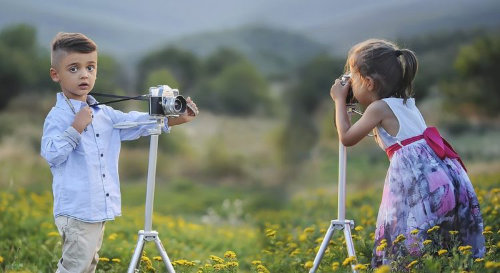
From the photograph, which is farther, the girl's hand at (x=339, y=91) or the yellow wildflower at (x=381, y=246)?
the girl's hand at (x=339, y=91)

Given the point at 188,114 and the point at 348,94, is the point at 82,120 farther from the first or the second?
the point at 348,94

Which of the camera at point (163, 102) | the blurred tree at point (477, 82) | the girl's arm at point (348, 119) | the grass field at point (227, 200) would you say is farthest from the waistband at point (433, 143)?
the blurred tree at point (477, 82)

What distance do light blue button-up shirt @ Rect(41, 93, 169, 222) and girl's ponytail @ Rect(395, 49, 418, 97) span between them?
1.29 meters

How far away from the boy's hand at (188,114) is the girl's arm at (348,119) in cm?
74

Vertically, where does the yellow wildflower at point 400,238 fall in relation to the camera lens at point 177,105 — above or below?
below

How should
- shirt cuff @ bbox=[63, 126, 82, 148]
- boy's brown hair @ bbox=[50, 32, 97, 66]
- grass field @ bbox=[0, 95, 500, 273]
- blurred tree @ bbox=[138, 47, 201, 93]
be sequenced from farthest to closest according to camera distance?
blurred tree @ bbox=[138, 47, 201, 93], grass field @ bbox=[0, 95, 500, 273], boy's brown hair @ bbox=[50, 32, 97, 66], shirt cuff @ bbox=[63, 126, 82, 148]

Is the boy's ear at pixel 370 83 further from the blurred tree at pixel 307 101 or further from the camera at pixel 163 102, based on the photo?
the blurred tree at pixel 307 101

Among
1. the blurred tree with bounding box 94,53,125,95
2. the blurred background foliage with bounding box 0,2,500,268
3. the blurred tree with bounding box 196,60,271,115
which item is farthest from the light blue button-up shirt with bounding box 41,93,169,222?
the blurred tree with bounding box 196,60,271,115

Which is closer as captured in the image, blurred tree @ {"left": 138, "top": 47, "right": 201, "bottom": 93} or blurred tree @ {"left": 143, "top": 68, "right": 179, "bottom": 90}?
blurred tree @ {"left": 143, "top": 68, "right": 179, "bottom": 90}

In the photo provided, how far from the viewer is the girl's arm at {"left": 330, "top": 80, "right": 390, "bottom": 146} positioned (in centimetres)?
363

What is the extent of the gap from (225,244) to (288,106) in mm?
5499

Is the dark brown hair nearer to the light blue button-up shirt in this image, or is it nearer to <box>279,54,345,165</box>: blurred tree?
the light blue button-up shirt

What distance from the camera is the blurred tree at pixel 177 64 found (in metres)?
13.5

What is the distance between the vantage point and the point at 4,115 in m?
12.6
